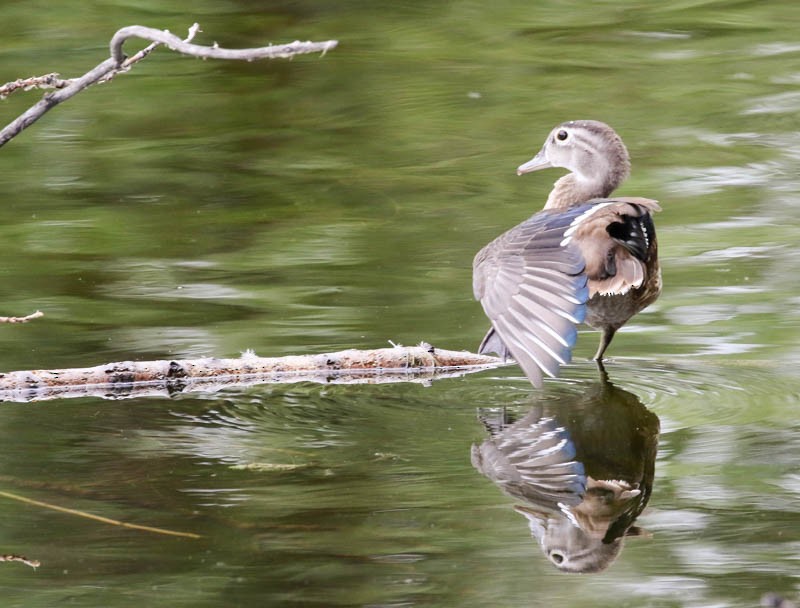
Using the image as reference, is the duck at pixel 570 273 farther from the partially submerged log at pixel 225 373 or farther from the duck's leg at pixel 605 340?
the partially submerged log at pixel 225 373

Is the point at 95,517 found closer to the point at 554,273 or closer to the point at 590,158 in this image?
the point at 554,273

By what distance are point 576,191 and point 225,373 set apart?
1.94 meters

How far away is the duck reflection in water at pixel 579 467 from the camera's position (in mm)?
4227

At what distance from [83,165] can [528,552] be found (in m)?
6.02

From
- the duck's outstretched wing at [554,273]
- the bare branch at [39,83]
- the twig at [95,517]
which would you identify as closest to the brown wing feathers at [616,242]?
the duck's outstretched wing at [554,273]

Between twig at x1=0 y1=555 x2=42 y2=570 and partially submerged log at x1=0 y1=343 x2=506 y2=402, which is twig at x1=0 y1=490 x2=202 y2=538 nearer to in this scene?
twig at x1=0 y1=555 x2=42 y2=570

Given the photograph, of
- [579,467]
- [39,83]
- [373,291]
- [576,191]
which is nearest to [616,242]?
[576,191]

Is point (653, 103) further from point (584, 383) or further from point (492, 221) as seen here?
point (584, 383)

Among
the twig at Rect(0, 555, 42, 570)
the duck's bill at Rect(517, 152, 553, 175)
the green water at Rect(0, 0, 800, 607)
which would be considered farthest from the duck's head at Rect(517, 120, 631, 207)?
the twig at Rect(0, 555, 42, 570)

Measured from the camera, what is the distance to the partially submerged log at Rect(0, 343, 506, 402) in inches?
227

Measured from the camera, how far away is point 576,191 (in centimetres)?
699

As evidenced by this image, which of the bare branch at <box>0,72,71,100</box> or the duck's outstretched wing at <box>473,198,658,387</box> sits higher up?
the bare branch at <box>0,72,71,100</box>

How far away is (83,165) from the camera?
949 cm

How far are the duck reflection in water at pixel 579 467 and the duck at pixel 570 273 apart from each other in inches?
8.8
